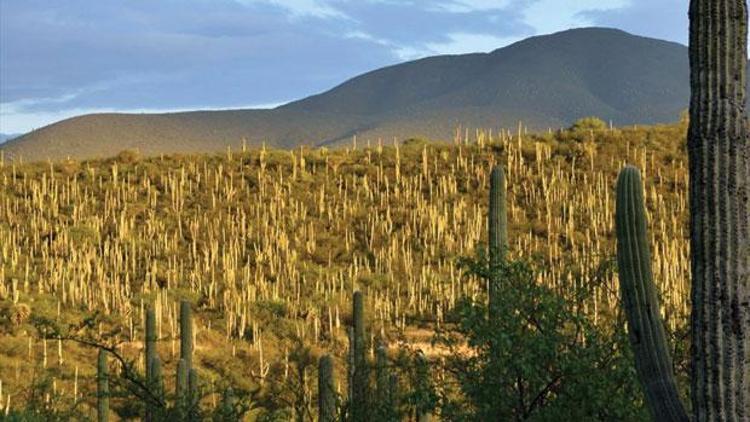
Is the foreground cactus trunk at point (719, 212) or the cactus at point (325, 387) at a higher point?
the foreground cactus trunk at point (719, 212)

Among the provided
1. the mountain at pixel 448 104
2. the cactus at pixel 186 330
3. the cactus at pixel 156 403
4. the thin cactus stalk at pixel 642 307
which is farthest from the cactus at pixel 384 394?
the mountain at pixel 448 104

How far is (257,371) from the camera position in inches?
808

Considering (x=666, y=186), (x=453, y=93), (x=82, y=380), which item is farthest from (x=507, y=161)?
(x=453, y=93)

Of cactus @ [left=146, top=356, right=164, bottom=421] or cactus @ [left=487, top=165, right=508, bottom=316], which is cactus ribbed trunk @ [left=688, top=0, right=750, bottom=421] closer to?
cactus @ [left=487, top=165, right=508, bottom=316]

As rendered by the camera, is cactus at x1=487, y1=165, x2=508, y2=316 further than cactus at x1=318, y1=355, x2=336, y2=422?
Yes

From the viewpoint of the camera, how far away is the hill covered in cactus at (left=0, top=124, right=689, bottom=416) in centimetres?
2133

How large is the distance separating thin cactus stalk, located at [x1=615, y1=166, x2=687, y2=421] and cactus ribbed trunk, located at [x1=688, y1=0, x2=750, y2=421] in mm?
541

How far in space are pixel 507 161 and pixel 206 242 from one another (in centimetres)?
1042

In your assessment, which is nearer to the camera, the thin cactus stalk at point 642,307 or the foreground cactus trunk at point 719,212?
the foreground cactus trunk at point 719,212

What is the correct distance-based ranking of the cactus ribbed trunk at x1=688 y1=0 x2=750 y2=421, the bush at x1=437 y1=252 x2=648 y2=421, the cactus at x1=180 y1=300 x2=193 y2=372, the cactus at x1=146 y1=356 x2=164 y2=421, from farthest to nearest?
the cactus at x1=180 y1=300 x2=193 y2=372 → the cactus at x1=146 y1=356 x2=164 y2=421 → the bush at x1=437 y1=252 x2=648 y2=421 → the cactus ribbed trunk at x1=688 y1=0 x2=750 y2=421

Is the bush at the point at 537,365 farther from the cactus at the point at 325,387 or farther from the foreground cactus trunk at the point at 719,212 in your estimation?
the cactus at the point at 325,387

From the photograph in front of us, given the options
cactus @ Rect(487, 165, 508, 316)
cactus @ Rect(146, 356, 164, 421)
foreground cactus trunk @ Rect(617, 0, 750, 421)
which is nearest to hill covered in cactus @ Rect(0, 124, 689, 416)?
cactus @ Rect(487, 165, 508, 316)

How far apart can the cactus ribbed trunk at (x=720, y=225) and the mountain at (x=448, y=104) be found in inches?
3671

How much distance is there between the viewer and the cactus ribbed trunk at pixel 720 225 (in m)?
6.88
